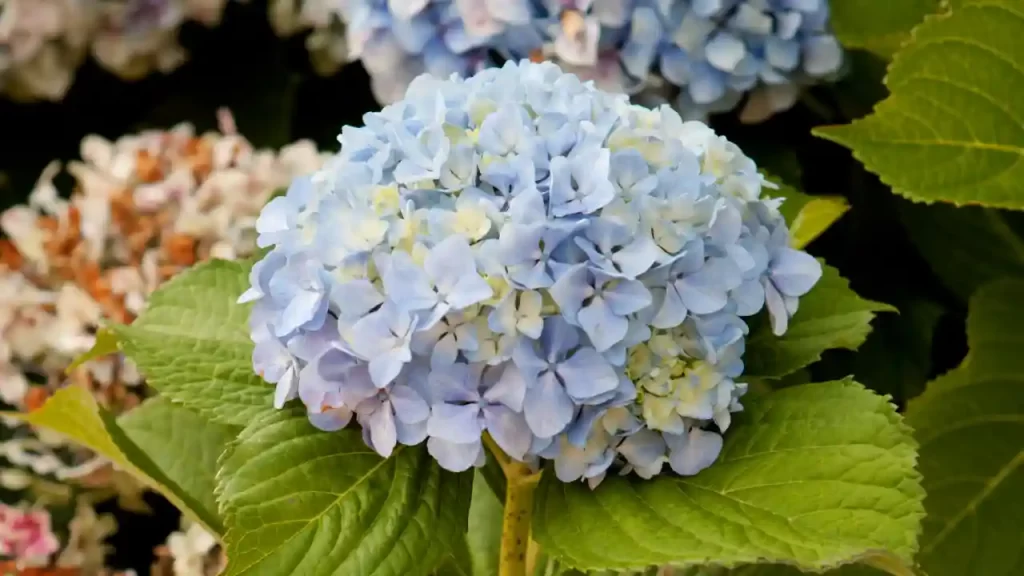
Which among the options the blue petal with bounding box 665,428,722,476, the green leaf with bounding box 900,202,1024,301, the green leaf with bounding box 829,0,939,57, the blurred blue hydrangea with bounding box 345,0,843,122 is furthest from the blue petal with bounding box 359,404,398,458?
the green leaf with bounding box 900,202,1024,301

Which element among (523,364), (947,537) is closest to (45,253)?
(523,364)

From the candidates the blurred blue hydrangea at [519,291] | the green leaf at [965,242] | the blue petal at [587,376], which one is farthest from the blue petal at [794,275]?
the green leaf at [965,242]

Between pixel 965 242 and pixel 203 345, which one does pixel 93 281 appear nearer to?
pixel 203 345

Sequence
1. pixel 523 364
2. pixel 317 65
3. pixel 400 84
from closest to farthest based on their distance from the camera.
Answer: pixel 523 364
pixel 400 84
pixel 317 65

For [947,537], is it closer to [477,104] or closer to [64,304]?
[477,104]

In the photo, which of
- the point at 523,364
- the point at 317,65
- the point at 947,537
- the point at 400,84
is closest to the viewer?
the point at 523,364

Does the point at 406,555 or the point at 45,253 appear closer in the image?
the point at 406,555

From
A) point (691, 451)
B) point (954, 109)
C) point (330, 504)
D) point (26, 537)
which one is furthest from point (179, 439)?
point (954, 109)
